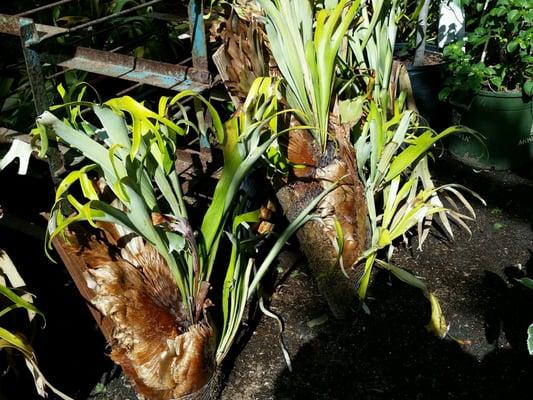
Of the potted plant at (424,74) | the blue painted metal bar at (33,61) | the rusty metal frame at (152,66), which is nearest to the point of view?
the blue painted metal bar at (33,61)

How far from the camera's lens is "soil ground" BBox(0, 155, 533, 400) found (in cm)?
195

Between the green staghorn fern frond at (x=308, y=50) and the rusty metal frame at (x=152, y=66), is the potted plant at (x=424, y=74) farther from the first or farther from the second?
the rusty metal frame at (x=152, y=66)

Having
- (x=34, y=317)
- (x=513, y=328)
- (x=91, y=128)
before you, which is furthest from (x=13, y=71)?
(x=513, y=328)

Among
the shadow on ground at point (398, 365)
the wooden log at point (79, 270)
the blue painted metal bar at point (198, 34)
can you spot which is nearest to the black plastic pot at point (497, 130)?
the shadow on ground at point (398, 365)

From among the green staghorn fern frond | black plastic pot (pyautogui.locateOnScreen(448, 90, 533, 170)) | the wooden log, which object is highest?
the green staghorn fern frond

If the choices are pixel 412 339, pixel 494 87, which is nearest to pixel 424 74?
pixel 494 87

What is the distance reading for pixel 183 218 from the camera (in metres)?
1.65

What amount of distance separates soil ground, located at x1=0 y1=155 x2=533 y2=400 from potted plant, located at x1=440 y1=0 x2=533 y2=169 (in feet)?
2.33

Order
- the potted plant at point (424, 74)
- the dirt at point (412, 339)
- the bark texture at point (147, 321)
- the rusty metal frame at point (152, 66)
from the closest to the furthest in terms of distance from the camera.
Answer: the bark texture at point (147, 321) < the rusty metal frame at point (152, 66) < the dirt at point (412, 339) < the potted plant at point (424, 74)

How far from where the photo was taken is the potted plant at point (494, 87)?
292cm

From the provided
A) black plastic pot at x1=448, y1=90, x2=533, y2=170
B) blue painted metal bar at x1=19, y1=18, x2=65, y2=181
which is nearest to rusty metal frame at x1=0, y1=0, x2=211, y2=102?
blue painted metal bar at x1=19, y1=18, x2=65, y2=181

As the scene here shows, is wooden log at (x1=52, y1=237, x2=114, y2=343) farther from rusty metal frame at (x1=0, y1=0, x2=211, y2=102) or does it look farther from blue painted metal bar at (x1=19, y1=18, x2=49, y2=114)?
rusty metal frame at (x1=0, y1=0, x2=211, y2=102)

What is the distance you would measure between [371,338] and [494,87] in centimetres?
158

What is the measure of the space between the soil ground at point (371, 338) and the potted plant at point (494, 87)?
0.71 meters
